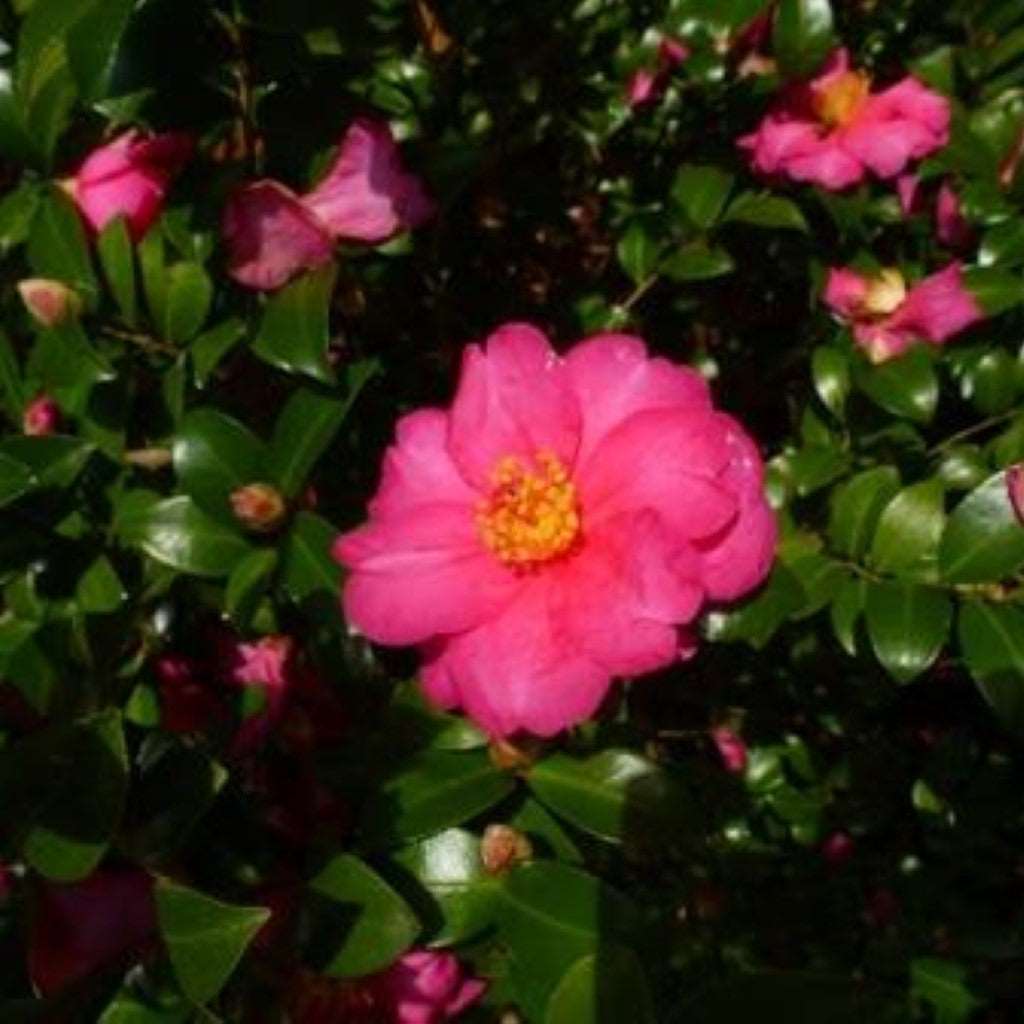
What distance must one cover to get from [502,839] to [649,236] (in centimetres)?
67

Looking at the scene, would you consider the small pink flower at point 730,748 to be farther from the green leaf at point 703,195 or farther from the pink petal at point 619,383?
the pink petal at point 619,383

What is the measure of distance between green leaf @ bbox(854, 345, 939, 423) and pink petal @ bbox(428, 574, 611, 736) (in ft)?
1.18

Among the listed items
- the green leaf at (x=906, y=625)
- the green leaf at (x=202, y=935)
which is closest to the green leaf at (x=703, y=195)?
the green leaf at (x=906, y=625)

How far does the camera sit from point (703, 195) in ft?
4.53

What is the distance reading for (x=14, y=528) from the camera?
1094 mm

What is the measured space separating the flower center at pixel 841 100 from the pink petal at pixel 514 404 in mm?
478

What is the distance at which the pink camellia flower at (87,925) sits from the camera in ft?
2.59

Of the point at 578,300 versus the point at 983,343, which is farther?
the point at 578,300

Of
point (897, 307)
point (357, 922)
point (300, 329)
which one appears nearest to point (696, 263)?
point (897, 307)

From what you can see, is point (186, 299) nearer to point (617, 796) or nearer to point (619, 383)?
point (619, 383)

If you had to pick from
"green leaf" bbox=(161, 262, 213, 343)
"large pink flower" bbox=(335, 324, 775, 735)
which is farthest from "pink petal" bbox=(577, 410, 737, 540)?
"green leaf" bbox=(161, 262, 213, 343)

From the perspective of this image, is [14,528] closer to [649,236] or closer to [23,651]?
[23,651]

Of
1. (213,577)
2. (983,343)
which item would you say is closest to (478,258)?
(983,343)

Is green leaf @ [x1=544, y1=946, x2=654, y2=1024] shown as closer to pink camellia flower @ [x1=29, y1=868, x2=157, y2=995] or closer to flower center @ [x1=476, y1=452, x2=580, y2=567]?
pink camellia flower @ [x1=29, y1=868, x2=157, y2=995]
